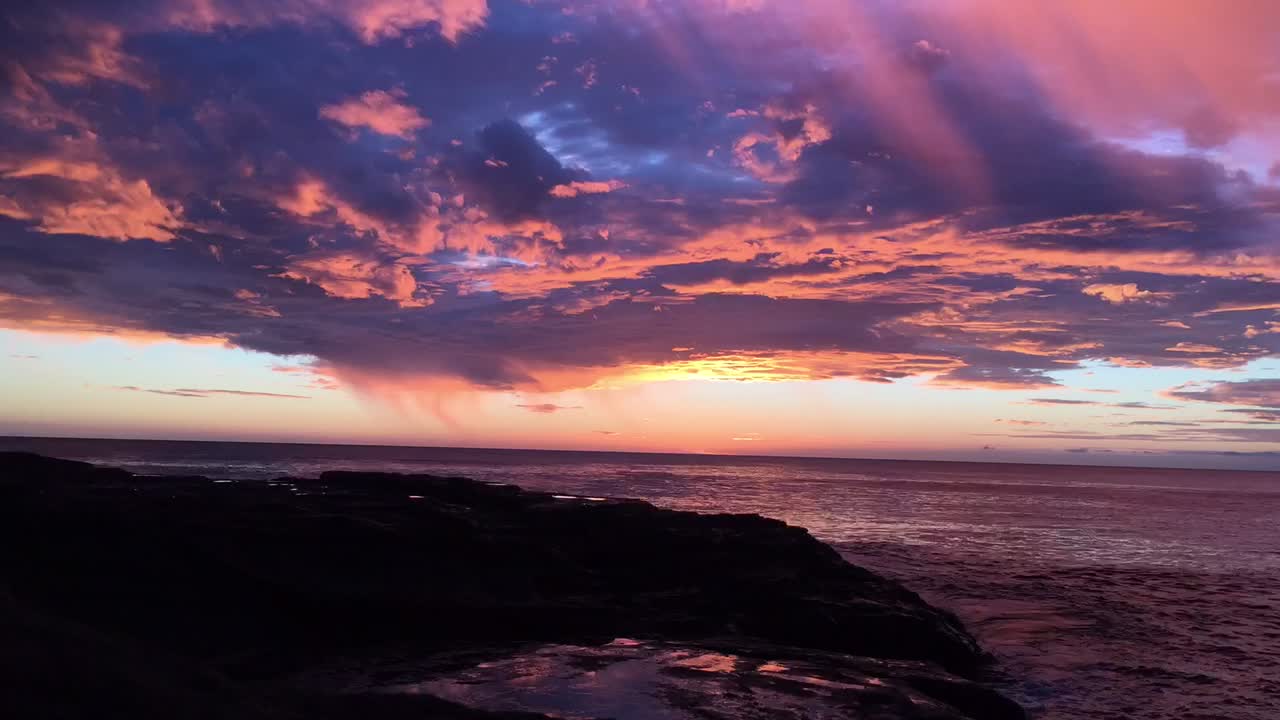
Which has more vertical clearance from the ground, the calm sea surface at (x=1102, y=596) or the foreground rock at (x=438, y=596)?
the foreground rock at (x=438, y=596)

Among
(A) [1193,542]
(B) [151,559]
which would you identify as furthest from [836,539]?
(B) [151,559]

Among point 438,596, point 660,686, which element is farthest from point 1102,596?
point 438,596

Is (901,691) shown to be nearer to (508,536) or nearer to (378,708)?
(378,708)

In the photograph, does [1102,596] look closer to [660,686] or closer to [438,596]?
[660,686]

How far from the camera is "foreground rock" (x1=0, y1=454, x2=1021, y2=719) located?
30.1ft

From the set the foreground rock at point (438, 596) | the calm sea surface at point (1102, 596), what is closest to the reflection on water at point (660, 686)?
the foreground rock at point (438, 596)

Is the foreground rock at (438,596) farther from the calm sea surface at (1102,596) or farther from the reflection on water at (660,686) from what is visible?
the calm sea surface at (1102,596)

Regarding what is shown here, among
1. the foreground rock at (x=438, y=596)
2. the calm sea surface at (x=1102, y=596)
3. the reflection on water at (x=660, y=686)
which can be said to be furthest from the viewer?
the calm sea surface at (x=1102, y=596)

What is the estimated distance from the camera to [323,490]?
1738 cm

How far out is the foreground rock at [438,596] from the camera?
30.1ft

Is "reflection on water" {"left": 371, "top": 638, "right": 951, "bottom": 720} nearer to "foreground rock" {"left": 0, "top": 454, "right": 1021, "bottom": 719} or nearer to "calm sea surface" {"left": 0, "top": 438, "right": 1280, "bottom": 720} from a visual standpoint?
"foreground rock" {"left": 0, "top": 454, "right": 1021, "bottom": 719}

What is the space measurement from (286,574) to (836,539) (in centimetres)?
2384

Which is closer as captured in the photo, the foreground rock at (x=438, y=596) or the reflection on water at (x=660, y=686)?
the reflection on water at (x=660, y=686)

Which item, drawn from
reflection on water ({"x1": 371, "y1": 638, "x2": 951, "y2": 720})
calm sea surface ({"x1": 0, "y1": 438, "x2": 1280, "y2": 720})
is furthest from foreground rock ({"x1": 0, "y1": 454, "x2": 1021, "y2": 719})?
calm sea surface ({"x1": 0, "y1": 438, "x2": 1280, "y2": 720})
